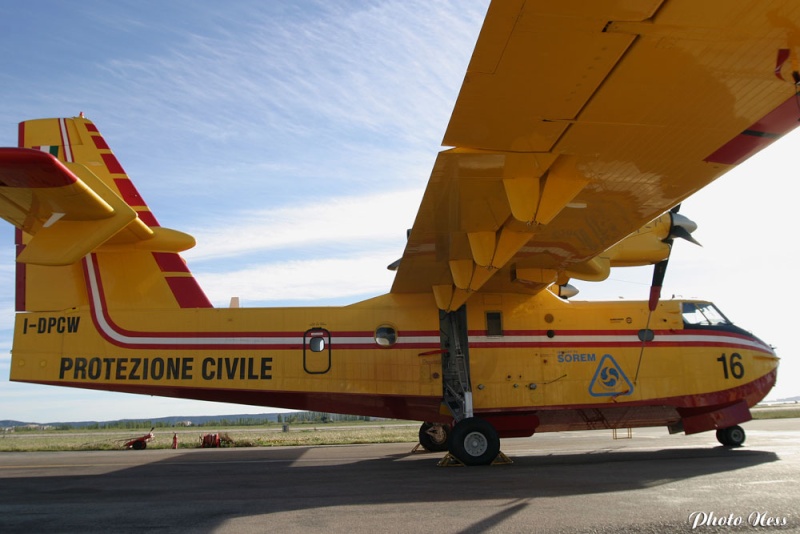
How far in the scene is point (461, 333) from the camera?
492 inches

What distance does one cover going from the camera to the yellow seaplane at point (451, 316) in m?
7.47

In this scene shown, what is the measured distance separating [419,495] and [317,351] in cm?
521

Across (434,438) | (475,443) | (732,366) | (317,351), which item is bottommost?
(434,438)

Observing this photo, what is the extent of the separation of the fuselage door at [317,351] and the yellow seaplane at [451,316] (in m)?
0.03

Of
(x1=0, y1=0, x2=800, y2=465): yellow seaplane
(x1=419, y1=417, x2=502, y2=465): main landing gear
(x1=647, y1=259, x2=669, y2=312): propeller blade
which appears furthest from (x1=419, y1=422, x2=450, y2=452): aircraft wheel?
(x1=647, y1=259, x2=669, y2=312): propeller blade

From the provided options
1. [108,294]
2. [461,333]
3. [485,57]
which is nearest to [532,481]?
[461,333]

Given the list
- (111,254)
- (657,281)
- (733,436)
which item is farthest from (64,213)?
(733,436)

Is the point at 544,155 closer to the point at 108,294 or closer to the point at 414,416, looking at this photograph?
the point at 414,416

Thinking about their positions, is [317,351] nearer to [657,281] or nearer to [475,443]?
[475,443]

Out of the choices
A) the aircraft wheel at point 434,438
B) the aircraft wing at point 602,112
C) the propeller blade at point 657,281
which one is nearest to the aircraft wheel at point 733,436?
the propeller blade at point 657,281

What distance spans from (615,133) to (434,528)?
4308mm

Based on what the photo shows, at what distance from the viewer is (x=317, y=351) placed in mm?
12172

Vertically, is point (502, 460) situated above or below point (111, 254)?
below

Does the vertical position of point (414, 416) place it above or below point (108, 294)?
below
